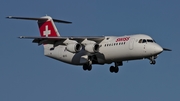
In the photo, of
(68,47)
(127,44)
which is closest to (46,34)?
(68,47)

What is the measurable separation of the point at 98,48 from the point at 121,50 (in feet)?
6.23

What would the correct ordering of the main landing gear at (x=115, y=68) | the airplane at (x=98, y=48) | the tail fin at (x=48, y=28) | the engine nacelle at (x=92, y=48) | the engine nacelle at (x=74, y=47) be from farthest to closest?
the tail fin at (x=48, y=28), the main landing gear at (x=115, y=68), the engine nacelle at (x=74, y=47), the engine nacelle at (x=92, y=48), the airplane at (x=98, y=48)

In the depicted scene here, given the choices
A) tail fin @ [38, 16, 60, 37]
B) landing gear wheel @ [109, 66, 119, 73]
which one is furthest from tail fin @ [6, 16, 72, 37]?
landing gear wheel @ [109, 66, 119, 73]

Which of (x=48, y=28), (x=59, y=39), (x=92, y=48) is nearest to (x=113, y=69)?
(x=92, y=48)

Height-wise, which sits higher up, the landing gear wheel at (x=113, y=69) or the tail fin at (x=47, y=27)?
the tail fin at (x=47, y=27)

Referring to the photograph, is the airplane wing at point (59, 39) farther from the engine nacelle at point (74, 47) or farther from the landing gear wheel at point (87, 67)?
the landing gear wheel at point (87, 67)

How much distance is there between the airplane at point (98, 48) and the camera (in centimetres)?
3450

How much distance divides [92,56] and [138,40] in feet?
11.1

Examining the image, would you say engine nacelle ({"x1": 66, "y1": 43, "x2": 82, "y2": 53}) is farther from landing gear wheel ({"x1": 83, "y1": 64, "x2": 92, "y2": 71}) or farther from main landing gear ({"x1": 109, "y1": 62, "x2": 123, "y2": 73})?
main landing gear ({"x1": 109, "y1": 62, "x2": 123, "y2": 73})

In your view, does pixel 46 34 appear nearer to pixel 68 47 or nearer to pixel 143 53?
pixel 68 47

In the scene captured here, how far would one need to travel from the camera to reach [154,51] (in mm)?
33906

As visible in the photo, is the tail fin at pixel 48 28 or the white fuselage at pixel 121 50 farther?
the tail fin at pixel 48 28

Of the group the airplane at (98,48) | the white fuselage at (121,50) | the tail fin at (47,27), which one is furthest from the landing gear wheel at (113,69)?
the tail fin at (47,27)

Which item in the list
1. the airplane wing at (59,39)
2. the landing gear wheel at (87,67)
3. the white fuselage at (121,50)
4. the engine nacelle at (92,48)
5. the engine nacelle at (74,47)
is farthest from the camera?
the airplane wing at (59,39)
